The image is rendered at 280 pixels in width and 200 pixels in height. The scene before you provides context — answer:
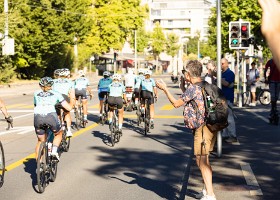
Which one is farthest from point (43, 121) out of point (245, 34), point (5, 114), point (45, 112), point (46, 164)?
point (245, 34)

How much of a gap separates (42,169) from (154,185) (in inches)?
62.9

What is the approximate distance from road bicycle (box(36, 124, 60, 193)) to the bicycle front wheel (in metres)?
16.8

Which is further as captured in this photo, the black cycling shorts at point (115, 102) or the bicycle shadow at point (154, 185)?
the black cycling shorts at point (115, 102)

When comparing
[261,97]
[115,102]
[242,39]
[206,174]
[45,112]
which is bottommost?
[261,97]

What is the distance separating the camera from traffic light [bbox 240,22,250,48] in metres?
17.8

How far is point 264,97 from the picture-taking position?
2384 centimetres

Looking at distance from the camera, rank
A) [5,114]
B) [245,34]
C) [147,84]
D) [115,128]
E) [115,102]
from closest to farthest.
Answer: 1. [5,114]
2. [115,128]
3. [115,102]
4. [147,84]
5. [245,34]

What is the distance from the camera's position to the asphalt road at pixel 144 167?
7180 millimetres

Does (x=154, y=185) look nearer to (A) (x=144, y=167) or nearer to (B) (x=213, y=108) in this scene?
(A) (x=144, y=167)

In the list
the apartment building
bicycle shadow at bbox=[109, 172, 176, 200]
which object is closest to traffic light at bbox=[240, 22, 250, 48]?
bicycle shadow at bbox=[109, 172, 176, 200]

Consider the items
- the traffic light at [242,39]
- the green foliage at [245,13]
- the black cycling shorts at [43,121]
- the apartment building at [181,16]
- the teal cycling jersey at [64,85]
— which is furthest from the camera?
the apartment building at [181,16]

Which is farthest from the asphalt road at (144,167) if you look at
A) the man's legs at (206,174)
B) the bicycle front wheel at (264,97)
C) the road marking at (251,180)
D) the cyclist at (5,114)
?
the bicycle front wheel at (264,97)

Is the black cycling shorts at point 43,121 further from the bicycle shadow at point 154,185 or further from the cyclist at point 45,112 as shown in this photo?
the bicycle shadow at point 154,185

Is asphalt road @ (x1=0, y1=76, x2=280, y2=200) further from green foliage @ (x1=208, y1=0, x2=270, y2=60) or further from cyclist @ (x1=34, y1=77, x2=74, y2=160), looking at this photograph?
green foliage @ (x1=208, y1=0, x2=270, y2=60)
